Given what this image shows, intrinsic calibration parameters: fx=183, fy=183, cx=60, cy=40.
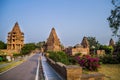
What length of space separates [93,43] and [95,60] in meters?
91.4

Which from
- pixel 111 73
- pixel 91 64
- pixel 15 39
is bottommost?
pixel 111 73

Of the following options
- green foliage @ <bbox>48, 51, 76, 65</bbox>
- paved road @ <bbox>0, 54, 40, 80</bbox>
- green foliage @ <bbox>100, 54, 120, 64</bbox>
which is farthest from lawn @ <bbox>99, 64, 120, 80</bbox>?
green foliage @ <bbox>100, 54, 120, 64</bbox>

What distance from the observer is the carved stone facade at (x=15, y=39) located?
352ft

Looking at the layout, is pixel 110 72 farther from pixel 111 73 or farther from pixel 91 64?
pixel 91 64

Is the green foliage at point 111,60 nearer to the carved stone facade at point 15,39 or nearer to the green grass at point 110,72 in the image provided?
the green grass at point 110,72

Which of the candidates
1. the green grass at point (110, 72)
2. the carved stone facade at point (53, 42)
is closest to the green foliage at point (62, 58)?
the green grass at point (110, 72)

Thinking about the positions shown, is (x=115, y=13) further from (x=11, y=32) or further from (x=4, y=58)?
(x=11, y=32)

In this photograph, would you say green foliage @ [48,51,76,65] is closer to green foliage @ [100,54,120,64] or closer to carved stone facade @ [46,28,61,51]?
green foliage @ [100,54,120,64]

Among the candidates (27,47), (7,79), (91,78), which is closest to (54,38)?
(27,47)

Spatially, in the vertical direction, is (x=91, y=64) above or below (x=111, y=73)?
above

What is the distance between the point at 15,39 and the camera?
4289 inches

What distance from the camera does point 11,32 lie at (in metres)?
109

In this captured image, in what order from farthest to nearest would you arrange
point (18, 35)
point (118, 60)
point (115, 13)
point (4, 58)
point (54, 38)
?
point (18, 35) < point (54, 38) < point (4, 58) < point (118, 60) < point (115, 13)

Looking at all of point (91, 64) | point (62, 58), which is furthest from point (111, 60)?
point (91, 64)
